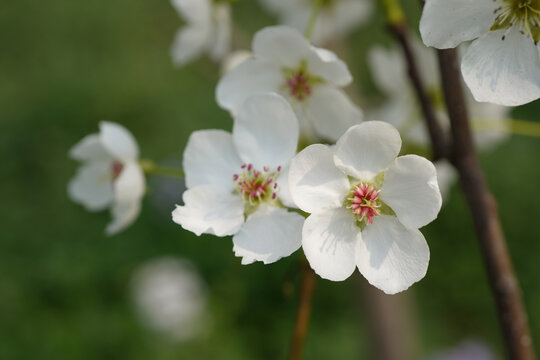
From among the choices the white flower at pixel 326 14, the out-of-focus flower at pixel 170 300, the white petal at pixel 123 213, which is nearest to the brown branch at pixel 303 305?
the white petal at pixel 123 213

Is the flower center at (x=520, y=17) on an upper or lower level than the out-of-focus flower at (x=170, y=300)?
upper

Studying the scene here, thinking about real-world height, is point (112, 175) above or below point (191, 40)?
below

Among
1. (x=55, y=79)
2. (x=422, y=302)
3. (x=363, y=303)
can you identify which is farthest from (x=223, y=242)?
(x=55, y=79)

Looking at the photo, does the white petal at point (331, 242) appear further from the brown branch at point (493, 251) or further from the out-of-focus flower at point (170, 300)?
the out-of-focus flower at point (170, 300)

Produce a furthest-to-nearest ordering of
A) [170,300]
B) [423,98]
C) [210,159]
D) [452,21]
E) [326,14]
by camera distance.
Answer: [170,300]
[326,14]
[423,98]
[210,159]
[452,21]

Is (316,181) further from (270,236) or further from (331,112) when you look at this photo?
(331,112)

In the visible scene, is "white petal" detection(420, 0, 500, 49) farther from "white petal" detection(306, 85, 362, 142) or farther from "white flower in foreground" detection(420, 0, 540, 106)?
"white petal" detection(306, 85, 362, 142)

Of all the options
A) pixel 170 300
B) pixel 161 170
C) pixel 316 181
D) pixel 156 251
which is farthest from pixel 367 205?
pixel 156 251
